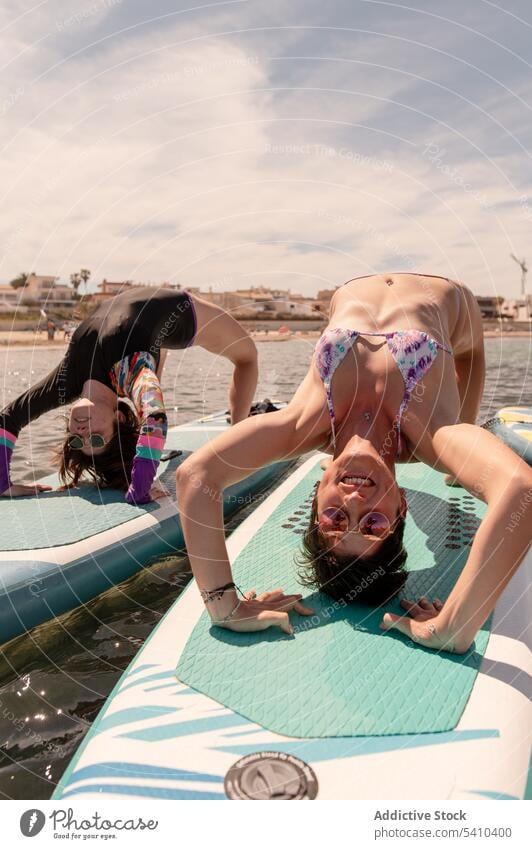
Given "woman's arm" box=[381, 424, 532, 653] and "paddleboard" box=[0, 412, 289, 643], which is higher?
"woman's arm" box=[381, 424, 532, 653]

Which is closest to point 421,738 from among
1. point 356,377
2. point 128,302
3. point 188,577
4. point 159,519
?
point 356,377

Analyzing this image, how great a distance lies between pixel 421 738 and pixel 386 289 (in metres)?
2.37

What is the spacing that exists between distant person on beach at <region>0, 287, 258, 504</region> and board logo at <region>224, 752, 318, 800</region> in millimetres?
2823

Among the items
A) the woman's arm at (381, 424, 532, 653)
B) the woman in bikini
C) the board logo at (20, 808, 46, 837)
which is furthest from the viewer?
the woman in bikini

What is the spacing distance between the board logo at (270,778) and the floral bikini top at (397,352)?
1.43 m

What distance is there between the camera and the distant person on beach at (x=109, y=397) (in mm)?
4668

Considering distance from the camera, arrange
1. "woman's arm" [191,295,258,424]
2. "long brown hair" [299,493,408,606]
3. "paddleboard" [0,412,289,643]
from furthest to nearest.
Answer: "woman's arm" [191,295,258,424], "paddleboard" [0,412,289,643], "long brown hair" [299,493,408,606]

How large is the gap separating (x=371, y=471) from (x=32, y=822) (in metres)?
1.62

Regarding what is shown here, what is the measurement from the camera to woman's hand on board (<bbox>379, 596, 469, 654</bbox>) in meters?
2.49

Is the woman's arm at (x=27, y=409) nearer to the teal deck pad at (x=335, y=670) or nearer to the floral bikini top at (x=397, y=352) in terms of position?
the teal deck pad at (x=335, y=670)

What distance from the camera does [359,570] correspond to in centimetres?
265

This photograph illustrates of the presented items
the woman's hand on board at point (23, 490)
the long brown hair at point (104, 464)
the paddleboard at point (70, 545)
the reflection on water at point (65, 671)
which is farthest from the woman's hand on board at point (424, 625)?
the woman's hand on board at point (23, 490)

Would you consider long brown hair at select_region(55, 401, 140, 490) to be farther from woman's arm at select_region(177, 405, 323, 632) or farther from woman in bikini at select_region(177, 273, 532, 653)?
woman's arm at select_region(177, 405, 323, 632)

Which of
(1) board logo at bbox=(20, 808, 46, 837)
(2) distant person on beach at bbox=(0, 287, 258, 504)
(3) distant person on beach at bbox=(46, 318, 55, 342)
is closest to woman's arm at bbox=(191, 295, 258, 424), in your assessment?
(2) distant person on beach at bbox=(0, 287, 258, 504)
